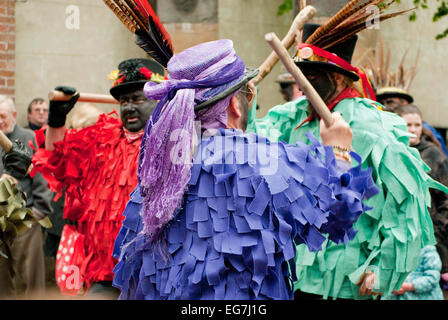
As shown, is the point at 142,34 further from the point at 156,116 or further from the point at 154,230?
the point at 154,230

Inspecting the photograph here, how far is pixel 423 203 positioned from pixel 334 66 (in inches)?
32.9

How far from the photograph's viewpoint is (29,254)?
576 centimetres

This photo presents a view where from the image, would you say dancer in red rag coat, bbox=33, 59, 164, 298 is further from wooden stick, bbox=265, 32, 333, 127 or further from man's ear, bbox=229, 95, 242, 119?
man's ear, bbox=229, 95, 242, 119

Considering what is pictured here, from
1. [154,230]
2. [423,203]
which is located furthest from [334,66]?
[154,230]

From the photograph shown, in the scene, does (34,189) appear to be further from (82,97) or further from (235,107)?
(235,107)

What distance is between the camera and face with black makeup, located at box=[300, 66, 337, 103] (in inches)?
156

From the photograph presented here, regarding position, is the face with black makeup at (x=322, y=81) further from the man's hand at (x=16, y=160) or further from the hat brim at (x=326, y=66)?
the man's hand at (x=16, y=160)

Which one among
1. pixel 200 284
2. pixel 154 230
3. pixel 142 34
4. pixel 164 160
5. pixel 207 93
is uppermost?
pixel 142 34

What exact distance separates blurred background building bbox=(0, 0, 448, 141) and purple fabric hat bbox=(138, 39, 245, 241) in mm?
4332

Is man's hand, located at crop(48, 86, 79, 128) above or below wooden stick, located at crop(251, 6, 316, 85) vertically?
below

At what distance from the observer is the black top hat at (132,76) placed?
13.9 ft

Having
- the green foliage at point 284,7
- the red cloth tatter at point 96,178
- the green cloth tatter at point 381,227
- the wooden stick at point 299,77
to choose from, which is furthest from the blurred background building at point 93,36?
the wooden stick at point 299,77

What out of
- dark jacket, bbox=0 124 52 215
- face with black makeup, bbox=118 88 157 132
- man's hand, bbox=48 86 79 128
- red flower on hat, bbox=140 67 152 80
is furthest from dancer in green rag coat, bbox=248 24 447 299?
dark jacket, bbox=0 124 52 215

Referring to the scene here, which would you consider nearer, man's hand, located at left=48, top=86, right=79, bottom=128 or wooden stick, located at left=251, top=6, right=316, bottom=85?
wooden stick, located at left=251, top=6, right=316, bottom=85
